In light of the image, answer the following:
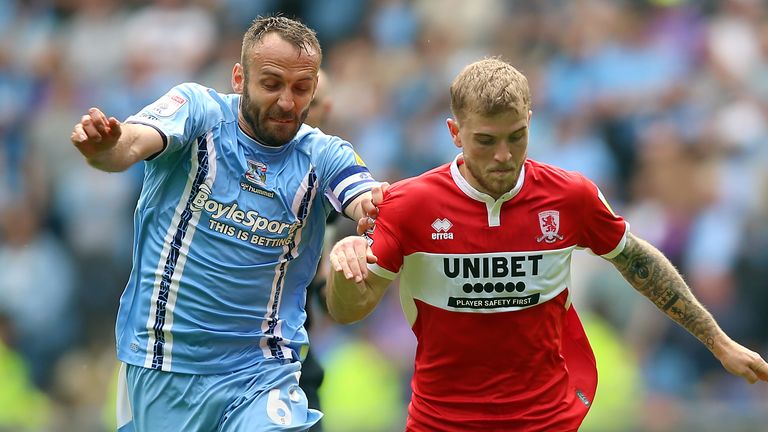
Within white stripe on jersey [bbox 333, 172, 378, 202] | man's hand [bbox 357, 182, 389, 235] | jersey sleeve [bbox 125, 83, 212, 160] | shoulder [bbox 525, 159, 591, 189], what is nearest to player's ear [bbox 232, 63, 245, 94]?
jersey sleeve [bbox 125, 83, 212, 160]

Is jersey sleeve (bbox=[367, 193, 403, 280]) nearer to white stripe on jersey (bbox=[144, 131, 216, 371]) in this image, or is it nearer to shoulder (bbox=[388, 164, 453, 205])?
shoulder (bbox=[388, 164, 453, 205])

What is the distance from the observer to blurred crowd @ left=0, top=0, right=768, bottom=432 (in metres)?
11.1

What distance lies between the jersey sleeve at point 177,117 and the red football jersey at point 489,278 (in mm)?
960

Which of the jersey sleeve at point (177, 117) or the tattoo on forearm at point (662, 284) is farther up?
the jersey sleeve at point (177, 117)

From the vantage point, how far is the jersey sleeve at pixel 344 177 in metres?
5.98

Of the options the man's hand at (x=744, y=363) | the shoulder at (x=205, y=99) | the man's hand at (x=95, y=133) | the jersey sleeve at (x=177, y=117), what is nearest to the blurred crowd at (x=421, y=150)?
the man's hand at (x=744, y=363)

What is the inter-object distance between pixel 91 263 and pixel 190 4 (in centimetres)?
335

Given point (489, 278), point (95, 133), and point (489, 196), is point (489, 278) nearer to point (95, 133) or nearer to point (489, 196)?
point (489, 196)

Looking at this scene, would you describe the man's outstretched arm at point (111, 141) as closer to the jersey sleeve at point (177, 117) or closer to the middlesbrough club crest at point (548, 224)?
the jersey sleeve at point (177, 117)

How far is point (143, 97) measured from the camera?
14.0 m

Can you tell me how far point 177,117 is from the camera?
5.82m

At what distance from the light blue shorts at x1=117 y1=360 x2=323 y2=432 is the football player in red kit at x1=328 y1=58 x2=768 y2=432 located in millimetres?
603

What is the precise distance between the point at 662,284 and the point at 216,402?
2.11 meters

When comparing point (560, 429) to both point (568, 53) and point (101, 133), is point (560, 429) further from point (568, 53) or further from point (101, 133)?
point (568, 53)
